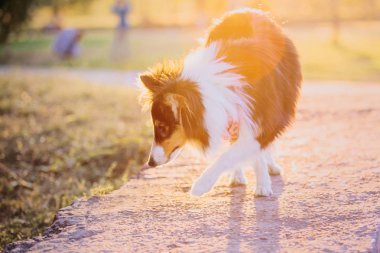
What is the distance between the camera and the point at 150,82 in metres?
4.49

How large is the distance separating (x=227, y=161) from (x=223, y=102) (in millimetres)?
482

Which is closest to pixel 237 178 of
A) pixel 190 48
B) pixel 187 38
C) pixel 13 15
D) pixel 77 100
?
pixel 77 100

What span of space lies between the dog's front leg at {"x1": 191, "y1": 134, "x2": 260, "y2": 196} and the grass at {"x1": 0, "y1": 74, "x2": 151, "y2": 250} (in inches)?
55.0

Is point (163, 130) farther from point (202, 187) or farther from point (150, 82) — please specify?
point (202, 187)

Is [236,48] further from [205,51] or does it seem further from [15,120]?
[15,120]

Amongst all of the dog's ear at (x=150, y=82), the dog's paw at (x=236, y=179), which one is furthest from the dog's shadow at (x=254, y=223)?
the dog's ear at (x=150, y=82)

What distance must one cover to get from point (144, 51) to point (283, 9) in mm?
14475

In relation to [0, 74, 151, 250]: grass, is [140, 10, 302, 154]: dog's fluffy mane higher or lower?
higher

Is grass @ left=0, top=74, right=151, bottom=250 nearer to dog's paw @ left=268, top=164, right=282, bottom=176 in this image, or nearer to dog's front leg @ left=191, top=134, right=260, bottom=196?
dog's front leg @ left=191, top=134, right=260, bottom=196

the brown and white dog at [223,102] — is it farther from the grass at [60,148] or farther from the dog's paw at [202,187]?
the grass at [60,148]

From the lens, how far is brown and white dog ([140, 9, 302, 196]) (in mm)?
4398

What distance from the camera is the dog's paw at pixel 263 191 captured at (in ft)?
16.4

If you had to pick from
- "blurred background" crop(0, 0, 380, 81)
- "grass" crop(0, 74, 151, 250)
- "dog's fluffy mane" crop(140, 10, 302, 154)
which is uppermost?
"dog's fluffy mane" crop(140, 10, 302, 154)

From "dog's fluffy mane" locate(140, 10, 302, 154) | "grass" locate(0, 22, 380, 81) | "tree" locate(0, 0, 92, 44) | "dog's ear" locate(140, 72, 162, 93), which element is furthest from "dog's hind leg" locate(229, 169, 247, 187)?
"tree" locate(0, 0, 92, 44)
